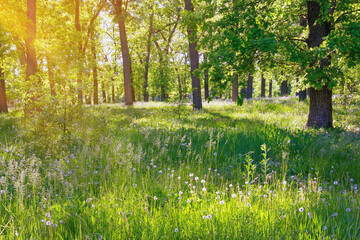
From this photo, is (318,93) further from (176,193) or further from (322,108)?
(176,193)

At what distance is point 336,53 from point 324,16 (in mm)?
1343

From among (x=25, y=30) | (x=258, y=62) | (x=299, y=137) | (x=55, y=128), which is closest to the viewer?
(x=55, y=128)

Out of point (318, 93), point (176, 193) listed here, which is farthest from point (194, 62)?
point (176, 193)

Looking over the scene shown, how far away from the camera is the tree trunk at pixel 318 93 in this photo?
8.72 m

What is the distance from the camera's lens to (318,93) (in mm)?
9016

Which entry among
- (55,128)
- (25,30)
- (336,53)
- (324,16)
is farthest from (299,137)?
(25,30)

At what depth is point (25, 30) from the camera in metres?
11.4

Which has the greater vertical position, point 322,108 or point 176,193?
point 322,108

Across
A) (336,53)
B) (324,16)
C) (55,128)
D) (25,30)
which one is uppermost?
(25,30)

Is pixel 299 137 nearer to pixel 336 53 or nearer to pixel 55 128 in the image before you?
pixel 336 53

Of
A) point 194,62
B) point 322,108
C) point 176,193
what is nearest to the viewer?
point 176,193

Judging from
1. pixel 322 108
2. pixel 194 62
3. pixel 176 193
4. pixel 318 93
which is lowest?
pixel 176 193

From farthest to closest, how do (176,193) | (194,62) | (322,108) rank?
(194,62) < (322,108) < (176,193)

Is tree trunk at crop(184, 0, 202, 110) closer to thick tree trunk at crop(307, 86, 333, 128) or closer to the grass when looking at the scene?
thick tree trunk at crop(307, 86, 333, 128)
